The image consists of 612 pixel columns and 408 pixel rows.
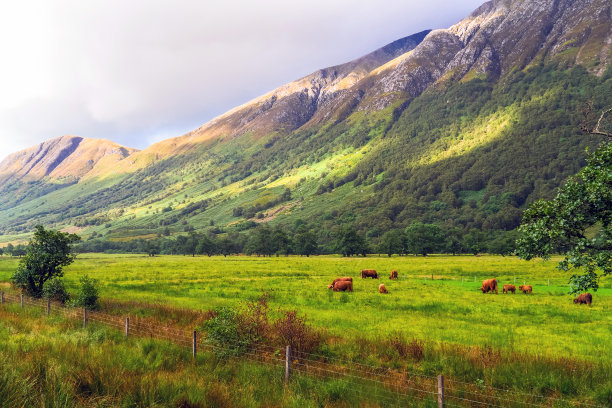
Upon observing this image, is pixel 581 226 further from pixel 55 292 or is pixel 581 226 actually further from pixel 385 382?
pixel 55 292

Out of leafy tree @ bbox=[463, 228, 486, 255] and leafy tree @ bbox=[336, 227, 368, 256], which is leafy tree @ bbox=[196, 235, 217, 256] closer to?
leafy tree @ bbox=[336, 227, 368, 256]

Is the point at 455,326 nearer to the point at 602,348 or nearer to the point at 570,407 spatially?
the point at 602,348

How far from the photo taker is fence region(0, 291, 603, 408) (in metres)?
9.98

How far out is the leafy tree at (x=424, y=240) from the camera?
129 m

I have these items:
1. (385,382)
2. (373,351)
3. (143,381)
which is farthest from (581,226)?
(143,381)

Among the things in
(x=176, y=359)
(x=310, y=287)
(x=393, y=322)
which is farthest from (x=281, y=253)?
(x=176, y=359)

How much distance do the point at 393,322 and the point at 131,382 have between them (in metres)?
18.5

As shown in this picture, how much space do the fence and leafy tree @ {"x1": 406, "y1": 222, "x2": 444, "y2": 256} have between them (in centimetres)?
12226

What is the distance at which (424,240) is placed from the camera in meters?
→ 130

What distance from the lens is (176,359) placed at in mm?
12492

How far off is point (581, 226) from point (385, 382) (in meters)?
9.31

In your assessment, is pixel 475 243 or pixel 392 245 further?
pixel 475 243

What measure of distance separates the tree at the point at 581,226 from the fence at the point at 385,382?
4.63 meters

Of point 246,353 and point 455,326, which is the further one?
point 455,326
